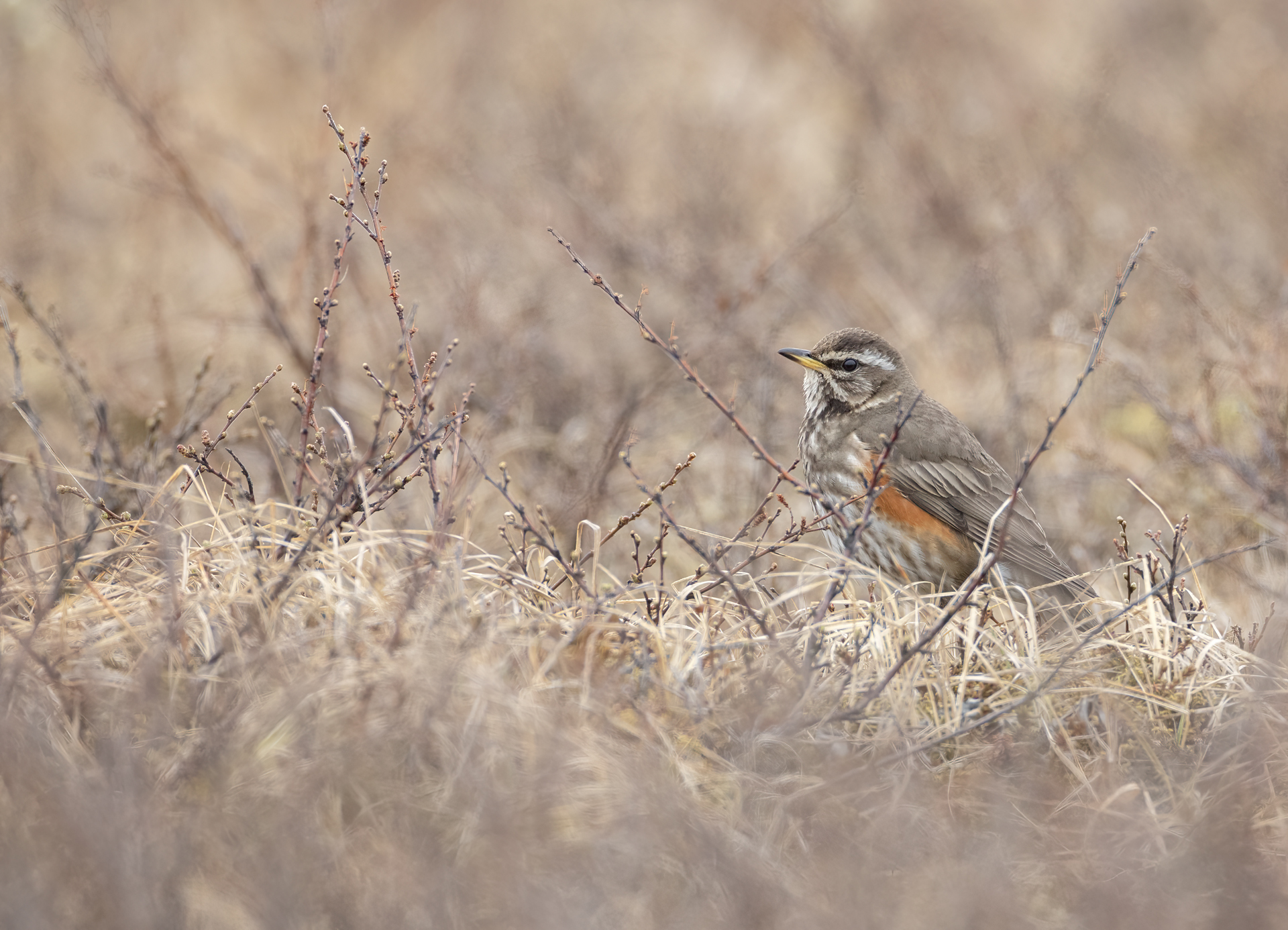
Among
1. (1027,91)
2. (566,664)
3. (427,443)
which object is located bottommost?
(566,664)

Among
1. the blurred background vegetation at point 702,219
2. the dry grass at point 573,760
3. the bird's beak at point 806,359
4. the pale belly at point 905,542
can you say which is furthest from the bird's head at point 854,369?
the dry grass at point 573,760

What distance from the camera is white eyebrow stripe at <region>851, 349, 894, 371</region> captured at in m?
6.38

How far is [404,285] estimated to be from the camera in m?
10.6

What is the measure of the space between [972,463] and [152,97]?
6.19m

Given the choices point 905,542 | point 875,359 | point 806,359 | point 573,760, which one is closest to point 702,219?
point 875,359

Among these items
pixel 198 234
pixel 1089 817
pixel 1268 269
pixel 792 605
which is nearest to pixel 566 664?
pixel 1089 817

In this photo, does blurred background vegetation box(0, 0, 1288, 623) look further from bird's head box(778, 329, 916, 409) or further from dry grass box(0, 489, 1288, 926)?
dry grass box(0, 489, 1288, 926)

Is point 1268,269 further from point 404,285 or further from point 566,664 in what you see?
point 566,664

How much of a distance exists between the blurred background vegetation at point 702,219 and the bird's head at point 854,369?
4.11 ft

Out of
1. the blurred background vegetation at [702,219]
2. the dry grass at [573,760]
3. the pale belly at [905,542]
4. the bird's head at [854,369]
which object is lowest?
the dry grass at [573,760]


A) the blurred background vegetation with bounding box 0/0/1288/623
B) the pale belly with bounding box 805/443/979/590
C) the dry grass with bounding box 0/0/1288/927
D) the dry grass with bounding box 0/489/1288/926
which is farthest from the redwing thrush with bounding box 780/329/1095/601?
the dry grass with bounding box 0/489/1288/926

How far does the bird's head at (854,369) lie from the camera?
6.35 metres

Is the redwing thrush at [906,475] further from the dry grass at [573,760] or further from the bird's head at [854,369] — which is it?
the dry grass at [573,760]

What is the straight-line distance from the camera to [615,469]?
8078 mm
